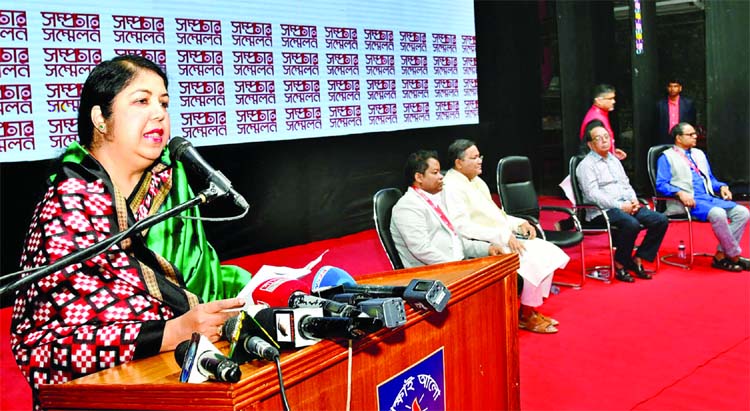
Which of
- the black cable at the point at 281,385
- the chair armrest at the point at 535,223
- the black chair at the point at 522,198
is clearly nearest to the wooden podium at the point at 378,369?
the black cable at the point at 281,385

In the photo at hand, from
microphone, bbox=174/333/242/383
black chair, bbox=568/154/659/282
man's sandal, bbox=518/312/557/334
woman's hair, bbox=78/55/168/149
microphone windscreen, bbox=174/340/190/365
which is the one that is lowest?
man's sandal, bbox=518/312/557/334

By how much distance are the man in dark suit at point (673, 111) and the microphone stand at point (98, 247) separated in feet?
25.7

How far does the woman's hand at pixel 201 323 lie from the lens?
123 cm

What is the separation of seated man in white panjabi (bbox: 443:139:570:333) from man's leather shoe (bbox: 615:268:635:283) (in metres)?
0.92

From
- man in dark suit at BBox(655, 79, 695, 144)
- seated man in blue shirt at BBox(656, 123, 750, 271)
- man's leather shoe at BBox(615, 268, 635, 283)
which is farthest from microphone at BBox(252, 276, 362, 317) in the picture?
man in dark suit at BBox(655, 79, 695, 144)

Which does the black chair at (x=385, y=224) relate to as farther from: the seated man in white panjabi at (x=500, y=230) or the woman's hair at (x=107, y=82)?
the woman's hair at (x=107, y=82)

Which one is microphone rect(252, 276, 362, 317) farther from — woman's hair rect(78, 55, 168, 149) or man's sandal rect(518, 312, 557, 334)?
man's sandal rect(518, 312, 557, 334)

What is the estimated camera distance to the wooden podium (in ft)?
3.34

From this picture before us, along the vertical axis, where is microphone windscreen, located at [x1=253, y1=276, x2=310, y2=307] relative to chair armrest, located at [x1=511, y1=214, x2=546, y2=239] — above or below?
above

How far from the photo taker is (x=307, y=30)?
535 centimetres

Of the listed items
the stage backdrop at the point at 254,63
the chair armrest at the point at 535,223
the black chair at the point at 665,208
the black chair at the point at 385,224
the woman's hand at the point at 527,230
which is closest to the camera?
the black chair at the point at 385,224

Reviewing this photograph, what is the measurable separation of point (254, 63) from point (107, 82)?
367 centimetres

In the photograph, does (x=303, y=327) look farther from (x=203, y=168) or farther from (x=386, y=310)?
(x=203, y=168)

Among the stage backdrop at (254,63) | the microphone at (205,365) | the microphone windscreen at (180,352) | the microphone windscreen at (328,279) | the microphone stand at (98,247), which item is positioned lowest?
the microphone windscreen at (180,352)
